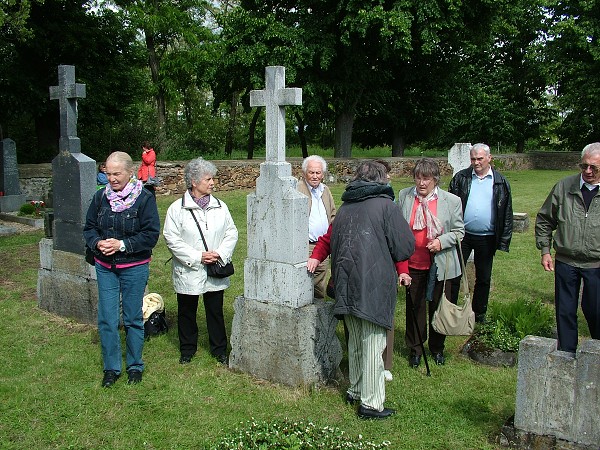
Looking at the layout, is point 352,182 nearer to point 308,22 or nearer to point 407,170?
point 308,22

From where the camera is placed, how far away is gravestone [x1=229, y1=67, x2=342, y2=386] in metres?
4.86

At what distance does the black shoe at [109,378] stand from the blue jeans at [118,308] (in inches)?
1.2

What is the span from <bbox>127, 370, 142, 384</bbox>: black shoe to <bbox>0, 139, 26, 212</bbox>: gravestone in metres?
11.2

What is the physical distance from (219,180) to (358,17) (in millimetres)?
7466

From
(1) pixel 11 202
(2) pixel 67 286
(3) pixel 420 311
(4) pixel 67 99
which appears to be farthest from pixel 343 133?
(3) pixel 420 311

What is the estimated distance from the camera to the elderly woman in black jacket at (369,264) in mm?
4199

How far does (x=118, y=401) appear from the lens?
4738 mm

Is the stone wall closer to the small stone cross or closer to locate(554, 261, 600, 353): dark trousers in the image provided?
the small stone cross

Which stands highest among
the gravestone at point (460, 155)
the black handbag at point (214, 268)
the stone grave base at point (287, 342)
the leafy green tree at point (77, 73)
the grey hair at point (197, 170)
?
the leafy green tree at point (77, 73)

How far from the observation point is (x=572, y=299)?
15.7 ft

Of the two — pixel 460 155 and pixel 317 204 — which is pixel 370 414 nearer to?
pixel 317 204

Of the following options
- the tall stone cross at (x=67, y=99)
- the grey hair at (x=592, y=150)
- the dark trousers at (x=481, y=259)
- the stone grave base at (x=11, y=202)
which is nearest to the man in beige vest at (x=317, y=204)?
the dark trousers at (x=481, y=259)

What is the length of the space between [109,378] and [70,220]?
7.93ft

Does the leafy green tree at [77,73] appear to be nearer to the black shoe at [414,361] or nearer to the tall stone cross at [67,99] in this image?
the tall stone cross at [67,99]
